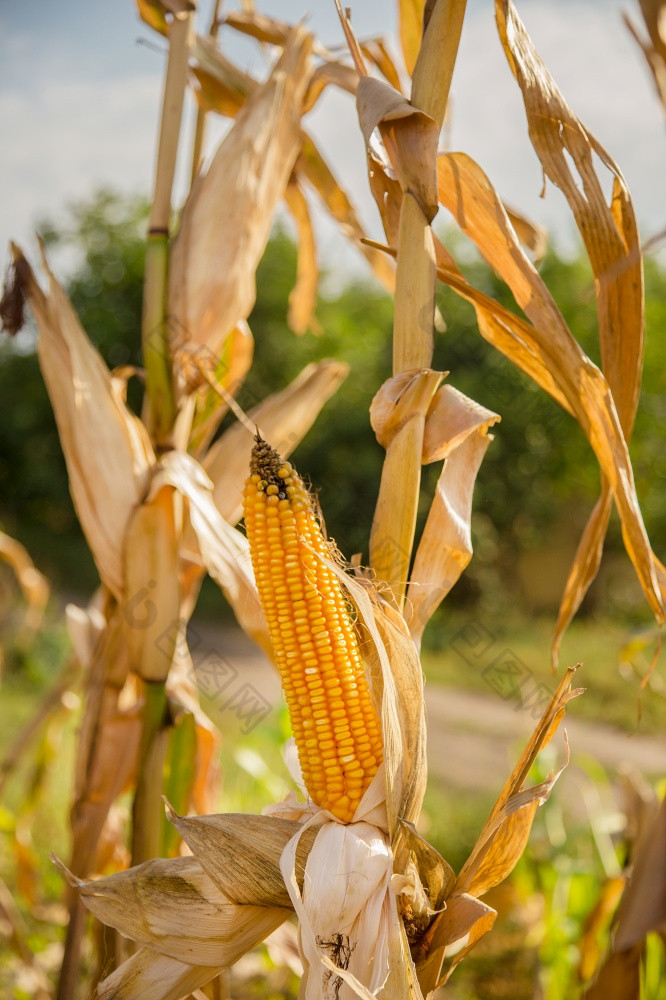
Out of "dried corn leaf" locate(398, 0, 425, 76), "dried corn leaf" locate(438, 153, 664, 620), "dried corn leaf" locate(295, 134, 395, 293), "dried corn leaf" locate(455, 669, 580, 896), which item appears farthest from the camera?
"dried corn leaf" locate(295, 134, 395, 293)

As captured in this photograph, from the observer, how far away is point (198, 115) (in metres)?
1.22

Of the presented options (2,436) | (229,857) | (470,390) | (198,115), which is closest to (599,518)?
(229,857)

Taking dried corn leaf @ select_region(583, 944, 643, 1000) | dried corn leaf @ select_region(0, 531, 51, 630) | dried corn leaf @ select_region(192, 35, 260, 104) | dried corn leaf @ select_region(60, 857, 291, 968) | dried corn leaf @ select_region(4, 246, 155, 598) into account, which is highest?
dried corn leaf @ select_region(192, 35, 260, 104)

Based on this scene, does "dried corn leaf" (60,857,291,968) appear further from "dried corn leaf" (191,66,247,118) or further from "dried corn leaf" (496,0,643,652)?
"dried corn leaf" (191,66,247,118)

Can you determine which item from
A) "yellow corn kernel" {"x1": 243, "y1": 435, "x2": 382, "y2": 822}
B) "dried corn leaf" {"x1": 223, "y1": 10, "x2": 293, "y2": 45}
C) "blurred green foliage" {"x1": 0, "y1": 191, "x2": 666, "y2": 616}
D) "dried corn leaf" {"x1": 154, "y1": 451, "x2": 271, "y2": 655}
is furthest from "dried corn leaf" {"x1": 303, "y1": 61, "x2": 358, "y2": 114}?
"blurred green foliage" {"x1": 0, "y1": 191, "x2": 666, "y2": 616}

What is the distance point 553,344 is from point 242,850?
1.70 ft

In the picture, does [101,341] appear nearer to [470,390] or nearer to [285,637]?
[470,390]

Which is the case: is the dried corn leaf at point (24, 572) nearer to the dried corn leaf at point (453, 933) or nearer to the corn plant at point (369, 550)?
the corn plant at point (369, 550)

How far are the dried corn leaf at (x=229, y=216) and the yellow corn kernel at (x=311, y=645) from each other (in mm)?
455

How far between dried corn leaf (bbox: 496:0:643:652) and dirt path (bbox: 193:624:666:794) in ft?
8.97

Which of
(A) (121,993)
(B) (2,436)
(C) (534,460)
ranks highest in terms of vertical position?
(A) (121,993)

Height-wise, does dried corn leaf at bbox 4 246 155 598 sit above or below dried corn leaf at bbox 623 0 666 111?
below

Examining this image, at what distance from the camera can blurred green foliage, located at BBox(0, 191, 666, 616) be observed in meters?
7.51

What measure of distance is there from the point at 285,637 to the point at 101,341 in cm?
860
